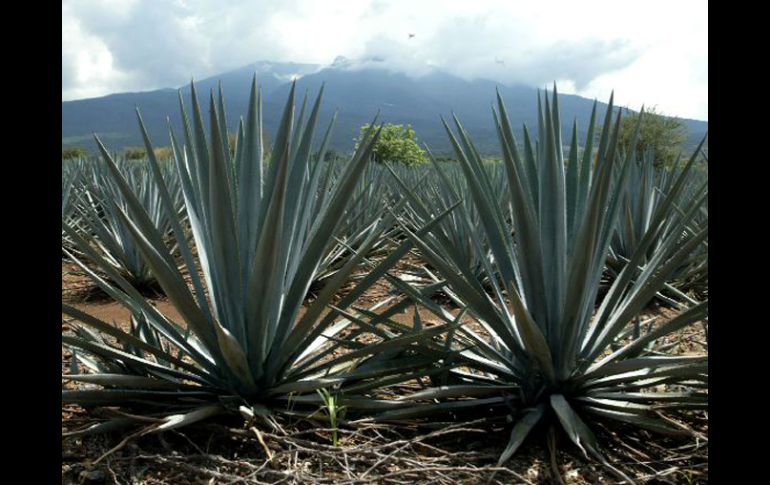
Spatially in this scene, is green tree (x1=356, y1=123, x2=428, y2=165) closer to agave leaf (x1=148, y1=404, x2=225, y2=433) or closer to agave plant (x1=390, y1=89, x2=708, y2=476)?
agave plant (x1=390, y1=89, x2=708, y2=476)

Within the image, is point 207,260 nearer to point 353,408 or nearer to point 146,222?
point 146,222

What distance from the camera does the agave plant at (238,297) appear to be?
1792 mm

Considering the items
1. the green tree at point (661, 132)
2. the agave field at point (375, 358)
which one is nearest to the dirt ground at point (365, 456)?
the agave field at point (375, 358)

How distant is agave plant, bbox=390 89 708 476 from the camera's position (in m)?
1.76

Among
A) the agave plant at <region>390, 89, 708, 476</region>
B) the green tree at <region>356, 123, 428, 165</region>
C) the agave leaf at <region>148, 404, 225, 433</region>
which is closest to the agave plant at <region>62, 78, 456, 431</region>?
the agave leaf at <region>148, 404, 225, 433</region>

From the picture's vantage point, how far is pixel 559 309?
Answer: 1.93 meters

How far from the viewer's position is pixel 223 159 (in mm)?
1800

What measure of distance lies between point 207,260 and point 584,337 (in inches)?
47.0

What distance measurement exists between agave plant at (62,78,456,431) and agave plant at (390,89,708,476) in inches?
8.5

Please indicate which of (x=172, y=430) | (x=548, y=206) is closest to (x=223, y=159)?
(x=172, y=430)

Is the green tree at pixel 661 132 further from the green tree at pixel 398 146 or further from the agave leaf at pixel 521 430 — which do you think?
the agave leaf at pixel 521 430

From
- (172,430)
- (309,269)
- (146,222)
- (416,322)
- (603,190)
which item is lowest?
(172,430)

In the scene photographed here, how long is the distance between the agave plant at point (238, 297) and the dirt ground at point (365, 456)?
8cm
